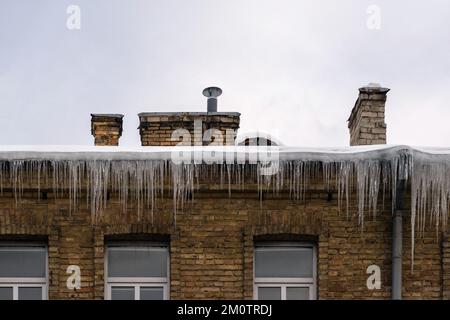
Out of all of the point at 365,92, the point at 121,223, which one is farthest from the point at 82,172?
the point at 365,92

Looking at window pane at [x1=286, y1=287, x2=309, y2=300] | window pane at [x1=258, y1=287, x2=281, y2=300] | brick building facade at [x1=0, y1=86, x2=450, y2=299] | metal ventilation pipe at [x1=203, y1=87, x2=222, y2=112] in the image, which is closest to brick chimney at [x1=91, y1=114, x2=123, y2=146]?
metal ventilation pipe at [x1=203, y1=87, x2=222, y2=112]

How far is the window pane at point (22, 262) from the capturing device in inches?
355

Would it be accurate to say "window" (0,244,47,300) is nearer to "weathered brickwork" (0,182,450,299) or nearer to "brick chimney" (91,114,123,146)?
"weathered brickwork" (0,182,450,299)

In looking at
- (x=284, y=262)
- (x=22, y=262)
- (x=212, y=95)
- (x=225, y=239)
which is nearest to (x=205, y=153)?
(x=225, y=239)

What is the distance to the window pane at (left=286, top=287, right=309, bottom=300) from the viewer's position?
9.09 m

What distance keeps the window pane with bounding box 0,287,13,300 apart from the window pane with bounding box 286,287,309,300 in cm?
355

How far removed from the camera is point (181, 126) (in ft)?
39.4

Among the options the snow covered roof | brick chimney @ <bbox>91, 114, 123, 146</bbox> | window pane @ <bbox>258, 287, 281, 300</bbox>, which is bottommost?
window pane @ <bbox>258, 287, 281, 300</bbox>

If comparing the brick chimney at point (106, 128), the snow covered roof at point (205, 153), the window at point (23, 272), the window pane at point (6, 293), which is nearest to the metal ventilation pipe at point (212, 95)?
the brick chimney at point (106, 128)

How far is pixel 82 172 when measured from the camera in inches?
351

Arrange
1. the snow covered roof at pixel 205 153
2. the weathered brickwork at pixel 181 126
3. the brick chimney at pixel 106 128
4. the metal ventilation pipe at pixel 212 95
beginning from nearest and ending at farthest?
the snow covered roof at pixel 205 153, the brick chimney at pixel 106 128, the weathered brickwork at pixel 181 126, the metal ventilation pipe at pixel 212 95

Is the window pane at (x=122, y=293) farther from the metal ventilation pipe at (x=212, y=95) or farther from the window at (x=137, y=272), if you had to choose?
the metal ventilation pipe at (x=212, y=95)

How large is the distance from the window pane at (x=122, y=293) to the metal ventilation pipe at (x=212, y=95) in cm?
476
